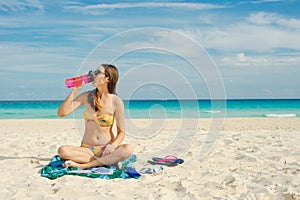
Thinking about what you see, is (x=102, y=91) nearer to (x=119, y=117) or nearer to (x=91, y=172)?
(x=119, y=117)

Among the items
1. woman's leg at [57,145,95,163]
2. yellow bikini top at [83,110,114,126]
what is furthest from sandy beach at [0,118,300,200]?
yellow bikini top at [83,110,114,126]

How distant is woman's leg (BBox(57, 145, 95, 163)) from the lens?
4789 mm

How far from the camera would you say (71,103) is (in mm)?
4895

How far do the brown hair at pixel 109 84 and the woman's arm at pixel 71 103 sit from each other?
0.12 m

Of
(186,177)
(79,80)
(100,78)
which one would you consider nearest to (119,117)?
(100,78)

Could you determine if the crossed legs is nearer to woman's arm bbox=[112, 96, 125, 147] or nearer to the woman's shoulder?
woman's arm bbox=[112, 96, 125, 147]

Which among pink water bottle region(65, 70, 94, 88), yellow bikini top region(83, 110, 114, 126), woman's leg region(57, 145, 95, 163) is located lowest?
woman's leg region(57, 145, 95, 163)

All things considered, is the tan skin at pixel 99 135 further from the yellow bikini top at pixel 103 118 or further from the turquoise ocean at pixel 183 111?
the turquoise ocean at pixel 183 111

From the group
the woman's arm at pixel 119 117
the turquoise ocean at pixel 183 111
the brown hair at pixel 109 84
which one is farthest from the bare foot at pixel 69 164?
the turquoise ocean at pixel 183 111

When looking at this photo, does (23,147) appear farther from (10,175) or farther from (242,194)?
(242,194)

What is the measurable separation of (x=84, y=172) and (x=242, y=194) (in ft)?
6.35

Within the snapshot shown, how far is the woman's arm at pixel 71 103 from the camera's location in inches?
191

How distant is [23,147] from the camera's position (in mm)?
6867

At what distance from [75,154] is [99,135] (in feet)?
1.30
